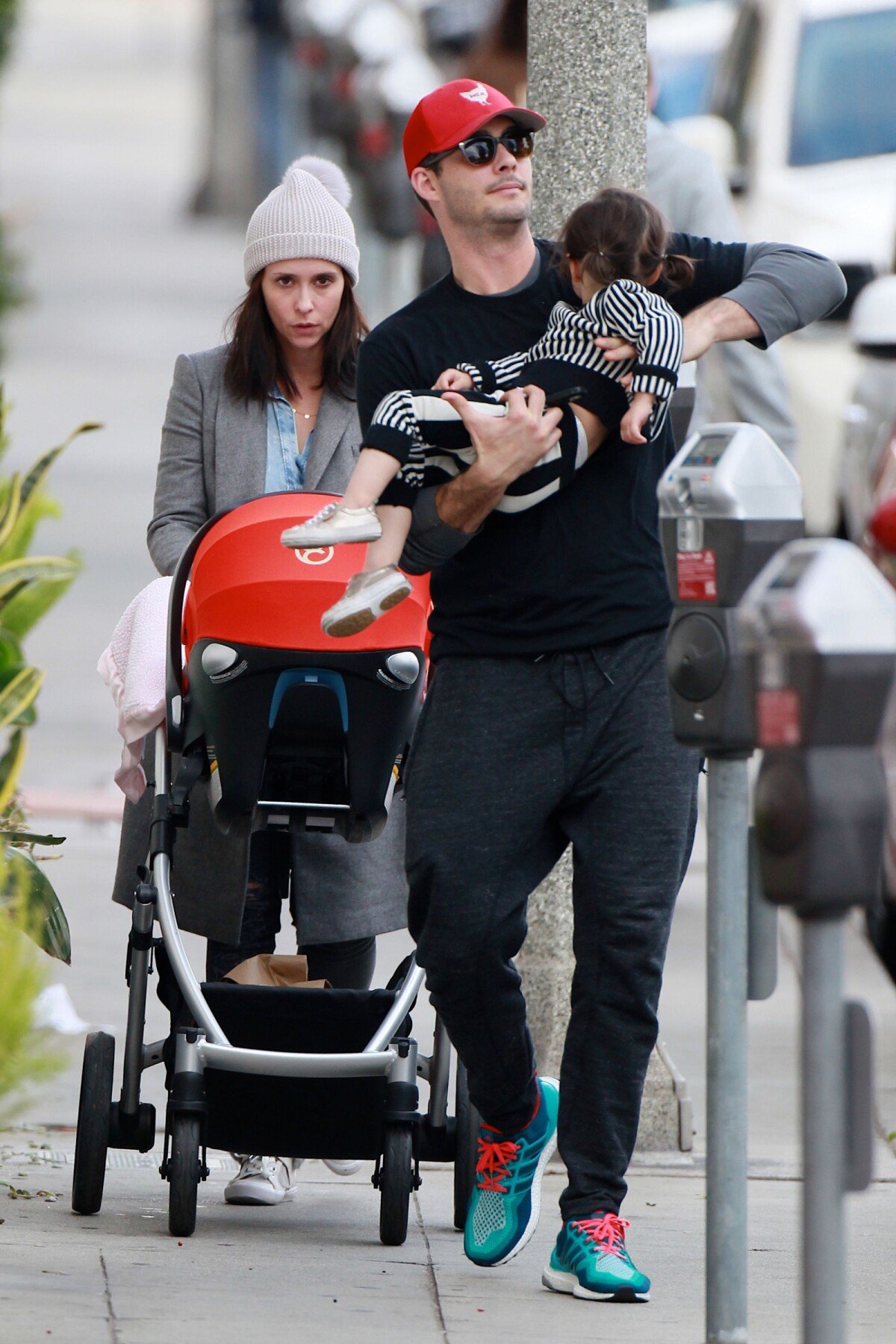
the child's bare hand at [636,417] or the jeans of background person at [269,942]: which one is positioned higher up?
the child's bare hand at [636,417]

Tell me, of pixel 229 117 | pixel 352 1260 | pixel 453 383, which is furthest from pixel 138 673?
pixel 229 117

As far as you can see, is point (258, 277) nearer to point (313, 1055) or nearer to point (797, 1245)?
point (313, 1055)

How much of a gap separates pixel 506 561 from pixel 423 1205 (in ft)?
4.75

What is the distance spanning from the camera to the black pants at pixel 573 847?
12.8ft

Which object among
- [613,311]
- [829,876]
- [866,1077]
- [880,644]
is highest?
[613,311]

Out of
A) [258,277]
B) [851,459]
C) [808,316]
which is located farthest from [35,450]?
[808,316]

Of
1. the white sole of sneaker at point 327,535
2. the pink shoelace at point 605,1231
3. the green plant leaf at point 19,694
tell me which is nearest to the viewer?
the white sole of sneaker at point 327,535

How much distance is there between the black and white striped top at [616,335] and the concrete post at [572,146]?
1.35 metres

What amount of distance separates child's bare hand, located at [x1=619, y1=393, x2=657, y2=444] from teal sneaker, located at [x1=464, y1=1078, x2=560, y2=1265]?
1158 millimetres

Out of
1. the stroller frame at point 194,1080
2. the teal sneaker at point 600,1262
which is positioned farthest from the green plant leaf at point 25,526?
the teal sneaker at point 600,1262

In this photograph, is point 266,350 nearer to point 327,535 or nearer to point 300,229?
point 300,229

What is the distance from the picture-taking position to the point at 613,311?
3695 millimetres

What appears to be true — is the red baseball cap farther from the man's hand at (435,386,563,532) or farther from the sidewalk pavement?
the sidewalk pavement

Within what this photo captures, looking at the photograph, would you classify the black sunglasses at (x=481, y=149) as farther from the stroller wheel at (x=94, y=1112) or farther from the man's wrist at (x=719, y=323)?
the stroller wheel at (x=94, y=1112)
